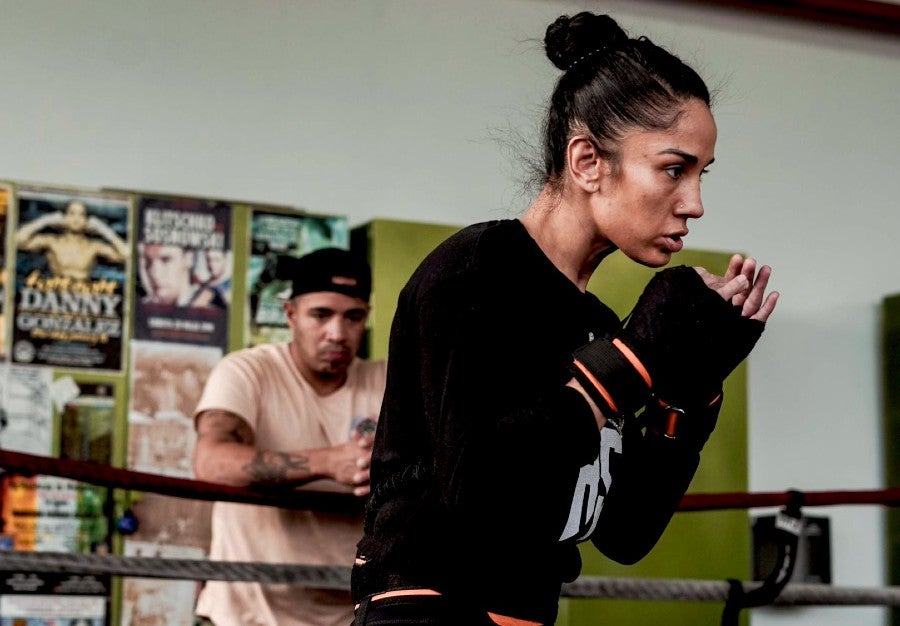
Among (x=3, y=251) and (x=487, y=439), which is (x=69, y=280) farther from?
(x=487, y=439)

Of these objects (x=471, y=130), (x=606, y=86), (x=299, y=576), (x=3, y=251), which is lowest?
(x=299, y=576)

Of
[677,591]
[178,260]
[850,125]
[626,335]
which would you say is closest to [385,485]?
[626,335]

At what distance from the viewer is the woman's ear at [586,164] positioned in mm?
1440

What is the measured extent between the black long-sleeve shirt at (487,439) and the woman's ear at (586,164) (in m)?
0.09

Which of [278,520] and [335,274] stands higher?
[335,274]

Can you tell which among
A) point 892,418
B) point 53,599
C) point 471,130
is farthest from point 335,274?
point 892,418

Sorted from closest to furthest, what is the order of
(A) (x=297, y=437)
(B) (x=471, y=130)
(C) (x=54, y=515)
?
(A) (x=297, y=437)
(C) (x=54, y=515)
(B) (x=471, y=130)

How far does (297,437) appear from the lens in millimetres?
3232

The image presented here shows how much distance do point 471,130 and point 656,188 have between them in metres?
3.36

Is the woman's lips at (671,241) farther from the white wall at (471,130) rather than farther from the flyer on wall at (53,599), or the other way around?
the flyer on wall at (53,599)

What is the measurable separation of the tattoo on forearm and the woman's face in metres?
1.66

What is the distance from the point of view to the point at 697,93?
57.5 inches

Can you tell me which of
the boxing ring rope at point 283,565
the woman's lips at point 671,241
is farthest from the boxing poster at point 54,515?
the woman's lips at point 671,241

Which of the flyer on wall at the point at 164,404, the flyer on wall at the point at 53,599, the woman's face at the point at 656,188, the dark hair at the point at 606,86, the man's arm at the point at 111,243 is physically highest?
the man's arm at the point at 111,243
